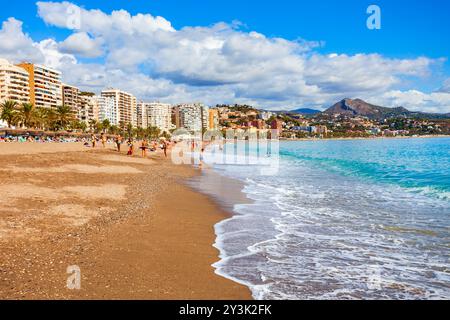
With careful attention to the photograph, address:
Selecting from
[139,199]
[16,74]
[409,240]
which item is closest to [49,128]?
[16,74]

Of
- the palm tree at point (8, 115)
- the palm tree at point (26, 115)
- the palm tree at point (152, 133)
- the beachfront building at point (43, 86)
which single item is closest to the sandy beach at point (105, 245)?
the palm tree at point (8, 115)

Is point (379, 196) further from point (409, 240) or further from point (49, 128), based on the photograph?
point (49, 128)

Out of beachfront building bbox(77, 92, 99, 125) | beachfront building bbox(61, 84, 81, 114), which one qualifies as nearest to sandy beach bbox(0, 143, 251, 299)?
beachfront building bbox(61, 84, 81, 114)

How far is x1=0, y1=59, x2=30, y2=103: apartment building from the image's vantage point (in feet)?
371

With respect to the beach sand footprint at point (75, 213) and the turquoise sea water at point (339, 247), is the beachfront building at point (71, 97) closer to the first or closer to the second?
the beach sand footprint at point (75, 213)

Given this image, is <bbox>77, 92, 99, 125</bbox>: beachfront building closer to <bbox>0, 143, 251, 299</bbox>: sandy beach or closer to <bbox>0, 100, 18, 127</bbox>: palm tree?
<bbox>0, 100, 18, 127</bbox>: palm tree

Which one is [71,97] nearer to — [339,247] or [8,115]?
[8,115]

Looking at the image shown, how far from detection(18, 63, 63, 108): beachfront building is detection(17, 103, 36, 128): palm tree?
120 feet

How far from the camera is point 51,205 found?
9.91 metres

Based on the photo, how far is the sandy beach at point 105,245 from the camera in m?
5.01

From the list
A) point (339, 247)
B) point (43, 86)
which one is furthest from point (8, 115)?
point (339, 247)

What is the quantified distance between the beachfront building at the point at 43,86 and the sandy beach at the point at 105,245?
12968cm

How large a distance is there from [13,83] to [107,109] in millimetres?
70397
